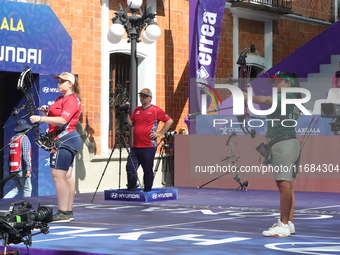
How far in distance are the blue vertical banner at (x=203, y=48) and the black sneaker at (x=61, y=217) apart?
30.4 ft

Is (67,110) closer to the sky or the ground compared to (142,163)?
closer to the sky

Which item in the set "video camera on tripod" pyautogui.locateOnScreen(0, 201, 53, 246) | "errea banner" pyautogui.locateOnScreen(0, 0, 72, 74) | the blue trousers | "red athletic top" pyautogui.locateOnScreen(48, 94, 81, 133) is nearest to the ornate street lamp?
"errea banner" pyautogui.locateOnScreen(0, 0, 72, 74)

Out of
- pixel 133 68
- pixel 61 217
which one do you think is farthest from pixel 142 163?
pixel 61 217

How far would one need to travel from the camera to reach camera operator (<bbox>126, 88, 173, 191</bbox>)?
13992mm

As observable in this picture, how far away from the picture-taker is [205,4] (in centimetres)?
1933

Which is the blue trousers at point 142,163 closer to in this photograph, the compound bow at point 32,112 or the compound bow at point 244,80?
the compound bow at point 32,112

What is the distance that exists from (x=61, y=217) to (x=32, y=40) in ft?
20.0

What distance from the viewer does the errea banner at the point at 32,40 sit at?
14992 mm

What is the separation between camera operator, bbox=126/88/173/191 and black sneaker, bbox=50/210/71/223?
376 centimetres

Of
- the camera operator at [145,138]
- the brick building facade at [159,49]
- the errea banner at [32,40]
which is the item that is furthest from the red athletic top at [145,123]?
the errea banner at [32,40]

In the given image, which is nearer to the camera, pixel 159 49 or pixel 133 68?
pixel 133 68

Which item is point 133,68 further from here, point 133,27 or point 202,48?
point 202,48

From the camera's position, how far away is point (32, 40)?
1546 centimetres

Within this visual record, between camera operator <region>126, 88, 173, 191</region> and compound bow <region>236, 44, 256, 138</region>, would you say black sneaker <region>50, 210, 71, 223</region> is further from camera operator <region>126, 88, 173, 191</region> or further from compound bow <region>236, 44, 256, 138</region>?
compound bow <region>236, 44, 256, 138</region>
